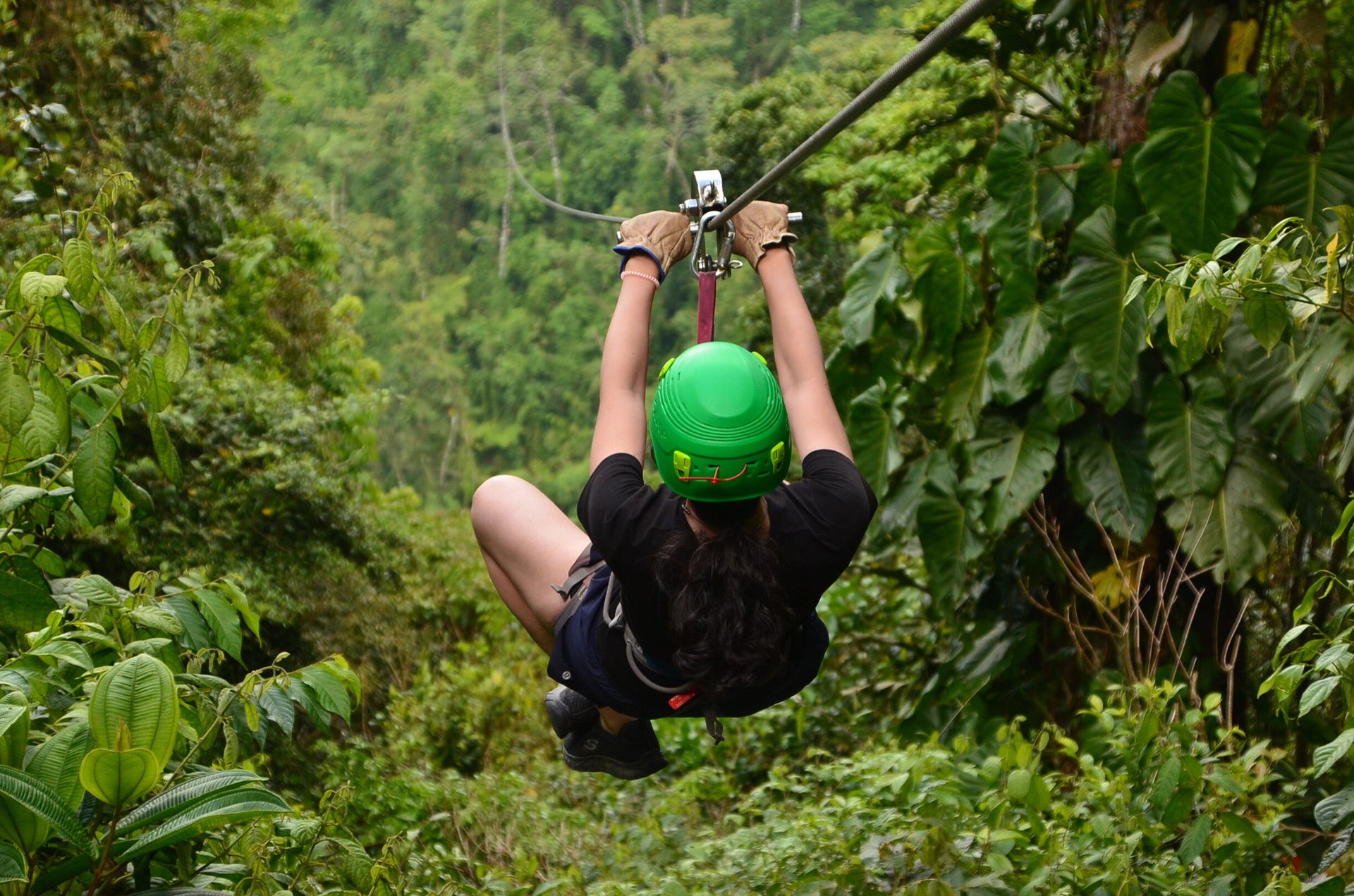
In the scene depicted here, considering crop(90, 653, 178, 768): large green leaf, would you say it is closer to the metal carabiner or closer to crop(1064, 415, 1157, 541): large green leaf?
the metal carabiner

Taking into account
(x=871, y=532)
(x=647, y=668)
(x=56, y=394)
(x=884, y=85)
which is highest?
(x=884, y=85)

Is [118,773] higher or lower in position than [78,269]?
lower

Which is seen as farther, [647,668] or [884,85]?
[647,668]

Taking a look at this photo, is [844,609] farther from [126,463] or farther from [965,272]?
[126,463]

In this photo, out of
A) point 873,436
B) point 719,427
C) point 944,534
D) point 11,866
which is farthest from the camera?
point 873,436

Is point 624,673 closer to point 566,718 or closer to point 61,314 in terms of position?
point 566,718

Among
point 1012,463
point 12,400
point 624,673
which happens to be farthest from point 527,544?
point 1012,463

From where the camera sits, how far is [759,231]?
2.03 m

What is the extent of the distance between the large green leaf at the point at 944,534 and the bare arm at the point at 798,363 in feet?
5.90

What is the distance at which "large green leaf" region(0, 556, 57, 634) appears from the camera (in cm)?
173

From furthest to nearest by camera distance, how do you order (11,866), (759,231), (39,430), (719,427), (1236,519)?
(1236,519), (759,231), (39,430), (719,427), (11,866)

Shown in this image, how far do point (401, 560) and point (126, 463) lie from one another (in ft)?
6.40

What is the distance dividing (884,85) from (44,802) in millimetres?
1236

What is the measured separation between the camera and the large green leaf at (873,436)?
3.81 metres
